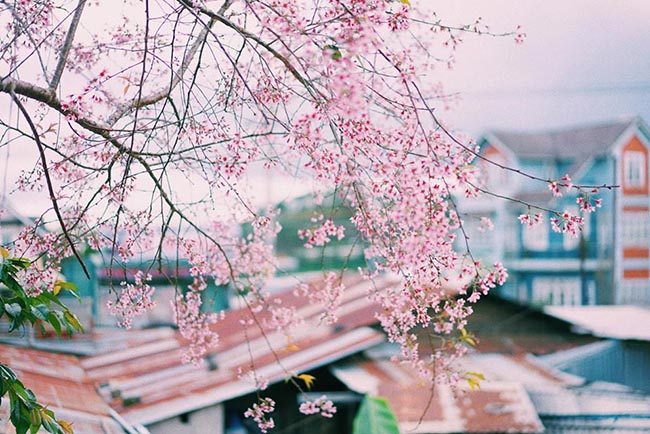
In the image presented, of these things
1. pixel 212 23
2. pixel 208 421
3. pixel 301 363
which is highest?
pixel 212 23

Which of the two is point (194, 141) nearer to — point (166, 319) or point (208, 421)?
point (208, 421)

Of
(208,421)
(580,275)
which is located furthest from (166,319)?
(580,275)

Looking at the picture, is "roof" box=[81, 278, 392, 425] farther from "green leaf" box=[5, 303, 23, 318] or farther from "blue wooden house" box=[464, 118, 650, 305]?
"green leaf" box=[5, 303, 23, 318]

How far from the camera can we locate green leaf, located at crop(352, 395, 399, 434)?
11.0 feet

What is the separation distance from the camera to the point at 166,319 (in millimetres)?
5652

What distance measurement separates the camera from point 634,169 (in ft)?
19.7

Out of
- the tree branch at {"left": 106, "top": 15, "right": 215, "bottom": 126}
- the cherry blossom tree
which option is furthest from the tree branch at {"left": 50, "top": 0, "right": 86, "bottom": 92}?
the tree branch at {"left": 106, "top": 15, "right": 215, "bottom": 126}

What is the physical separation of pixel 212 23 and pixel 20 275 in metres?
0.84

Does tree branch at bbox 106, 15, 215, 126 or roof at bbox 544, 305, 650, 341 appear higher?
tree branch at bbox 106, 15, 215, 126

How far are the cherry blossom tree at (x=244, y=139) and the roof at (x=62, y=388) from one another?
873 millimetres

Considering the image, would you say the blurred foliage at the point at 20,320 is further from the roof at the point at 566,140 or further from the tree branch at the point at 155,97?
the roof at the point at 566,140

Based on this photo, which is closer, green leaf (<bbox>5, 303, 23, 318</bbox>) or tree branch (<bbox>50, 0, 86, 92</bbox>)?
green leaf (<bbox>5, 303, 23, 318</bbox>)

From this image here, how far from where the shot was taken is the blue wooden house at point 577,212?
562cm

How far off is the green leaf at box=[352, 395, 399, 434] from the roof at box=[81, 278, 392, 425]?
1.37ft
